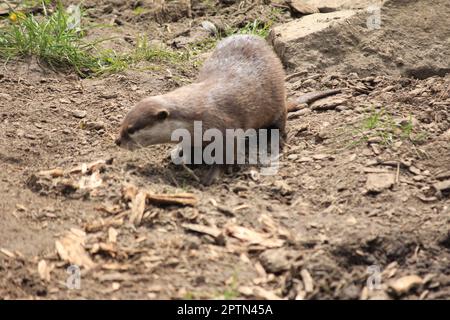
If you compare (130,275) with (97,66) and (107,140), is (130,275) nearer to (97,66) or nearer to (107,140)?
(107,140)

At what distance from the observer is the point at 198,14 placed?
780 cm

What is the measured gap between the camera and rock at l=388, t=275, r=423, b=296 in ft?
11.1

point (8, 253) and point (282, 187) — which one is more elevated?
point (8, 253)

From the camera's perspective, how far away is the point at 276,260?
3707mm

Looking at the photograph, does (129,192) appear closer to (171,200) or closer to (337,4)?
(171,200)

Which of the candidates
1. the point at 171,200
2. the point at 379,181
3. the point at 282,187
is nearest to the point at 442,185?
the point at 379,181

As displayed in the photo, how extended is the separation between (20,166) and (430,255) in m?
2.80

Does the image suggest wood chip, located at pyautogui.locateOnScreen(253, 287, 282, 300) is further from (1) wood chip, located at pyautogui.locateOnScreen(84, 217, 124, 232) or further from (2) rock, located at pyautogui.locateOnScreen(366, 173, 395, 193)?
(2) rock, located at pyautogui.locateOnScreen(366, 173, 395, 193)

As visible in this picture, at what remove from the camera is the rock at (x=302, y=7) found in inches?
291

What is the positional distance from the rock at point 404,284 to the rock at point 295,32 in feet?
11.0

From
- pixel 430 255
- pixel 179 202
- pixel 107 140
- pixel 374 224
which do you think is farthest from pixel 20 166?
pixel 430 255

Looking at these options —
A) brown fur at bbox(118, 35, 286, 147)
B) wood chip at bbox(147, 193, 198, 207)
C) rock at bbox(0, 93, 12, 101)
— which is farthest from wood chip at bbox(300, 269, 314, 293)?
rock at bbox(0, 93, 12, 101)

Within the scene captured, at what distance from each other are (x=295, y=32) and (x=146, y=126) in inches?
95.8

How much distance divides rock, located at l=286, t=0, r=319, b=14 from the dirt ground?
3.14 feet
